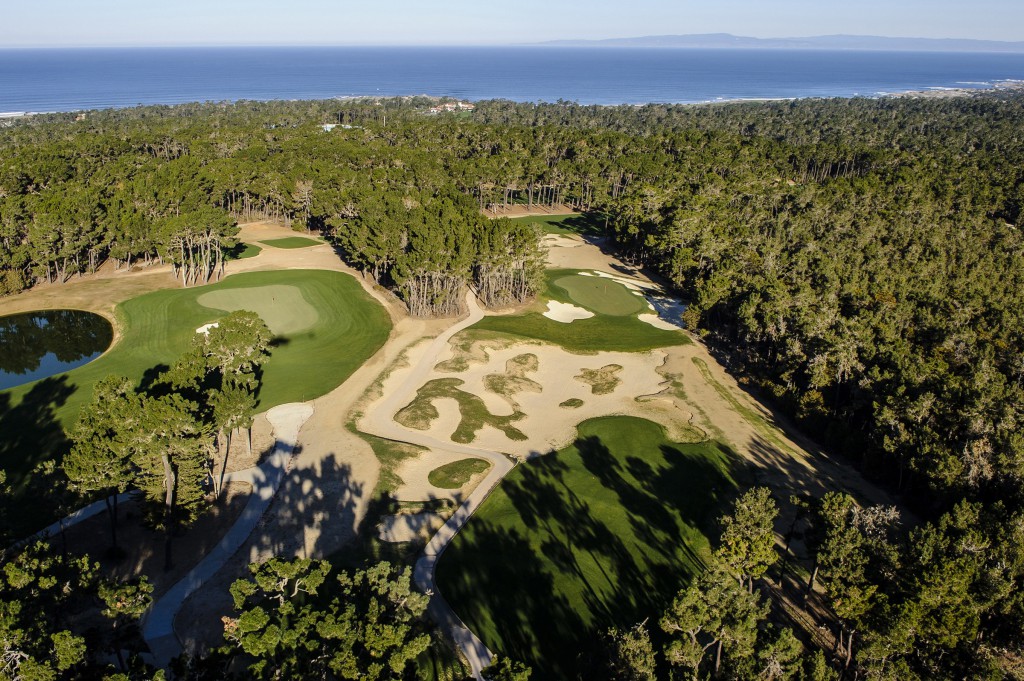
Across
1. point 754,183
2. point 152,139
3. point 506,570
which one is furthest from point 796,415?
point 152,139

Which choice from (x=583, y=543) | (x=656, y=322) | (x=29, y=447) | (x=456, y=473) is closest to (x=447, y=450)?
(x=456, y=473)

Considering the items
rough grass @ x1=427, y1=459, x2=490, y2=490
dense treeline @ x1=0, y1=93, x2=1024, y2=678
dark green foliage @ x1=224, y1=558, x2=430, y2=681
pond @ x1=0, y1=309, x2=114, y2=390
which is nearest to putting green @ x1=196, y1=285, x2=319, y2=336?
dense treeline @ x1=0, y1=93, x2=1024, y2=678

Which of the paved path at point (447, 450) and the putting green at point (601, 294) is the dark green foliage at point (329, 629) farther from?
the putting green at point (601, 294)

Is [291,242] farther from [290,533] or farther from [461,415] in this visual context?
[290,533]

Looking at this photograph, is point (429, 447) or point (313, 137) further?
point (313, 137)

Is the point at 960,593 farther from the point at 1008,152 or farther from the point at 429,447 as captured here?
the point at 1008,152

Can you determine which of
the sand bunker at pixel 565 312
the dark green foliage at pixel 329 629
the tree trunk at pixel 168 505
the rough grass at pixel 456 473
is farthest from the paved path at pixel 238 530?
the sand bunker at pixel 565 312
